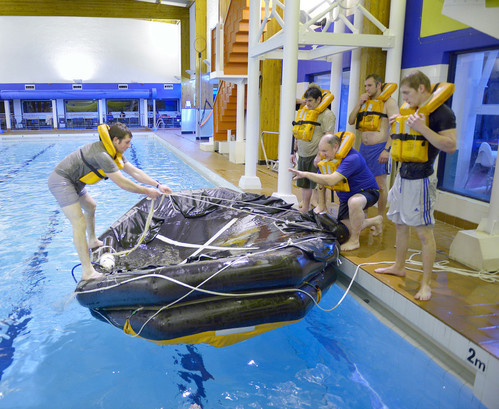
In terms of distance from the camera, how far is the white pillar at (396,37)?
5.46 metres

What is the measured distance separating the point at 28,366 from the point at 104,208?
4.32m

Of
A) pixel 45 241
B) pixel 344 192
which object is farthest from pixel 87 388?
pixel 45 241

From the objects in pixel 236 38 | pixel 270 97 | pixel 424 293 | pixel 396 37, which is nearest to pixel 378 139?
pixel 396 37

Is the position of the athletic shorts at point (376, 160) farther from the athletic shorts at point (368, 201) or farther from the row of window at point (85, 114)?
the row of window at point (85, 114)

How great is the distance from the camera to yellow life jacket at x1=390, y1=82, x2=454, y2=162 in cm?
Answer: 273

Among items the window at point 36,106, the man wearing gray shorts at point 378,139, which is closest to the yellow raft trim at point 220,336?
the man wearing gray shorts at point 378,139

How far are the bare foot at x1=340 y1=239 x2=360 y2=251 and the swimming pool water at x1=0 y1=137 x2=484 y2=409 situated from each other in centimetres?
38

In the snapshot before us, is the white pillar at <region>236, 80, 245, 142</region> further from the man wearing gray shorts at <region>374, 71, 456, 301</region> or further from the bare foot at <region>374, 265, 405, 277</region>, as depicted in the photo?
the man wearing gray shorts at <region>374, 71, 456, 301</region>

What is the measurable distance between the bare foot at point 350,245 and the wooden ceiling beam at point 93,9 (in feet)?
73.7

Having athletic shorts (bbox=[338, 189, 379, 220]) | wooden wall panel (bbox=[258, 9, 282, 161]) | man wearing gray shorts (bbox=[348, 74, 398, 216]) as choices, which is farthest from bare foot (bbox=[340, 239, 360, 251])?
wooden wall panel (bbox=[258, 9, 282, 161])

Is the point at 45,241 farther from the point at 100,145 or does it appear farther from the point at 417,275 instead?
the point at 417,275

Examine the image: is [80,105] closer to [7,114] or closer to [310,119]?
[7,114]

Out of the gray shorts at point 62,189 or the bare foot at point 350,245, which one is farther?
the bare foot at point 350,245

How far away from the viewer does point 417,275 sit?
346cm
